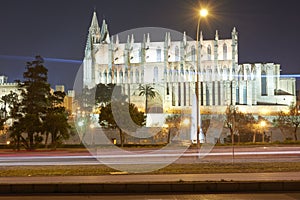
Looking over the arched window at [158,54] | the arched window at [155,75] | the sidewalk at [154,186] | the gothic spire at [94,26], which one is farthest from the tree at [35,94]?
the gothic spire at [94,26]

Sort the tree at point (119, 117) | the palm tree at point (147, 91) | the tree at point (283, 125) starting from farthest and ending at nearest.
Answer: the palm tree at point (147, 91) → the tree at point (283, 125) → the tree at point (119, 117)

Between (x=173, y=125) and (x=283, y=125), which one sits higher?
(x=283, y=125)

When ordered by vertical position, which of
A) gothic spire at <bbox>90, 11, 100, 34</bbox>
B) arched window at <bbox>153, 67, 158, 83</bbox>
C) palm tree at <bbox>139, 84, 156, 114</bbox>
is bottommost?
palm tree at <bbox>139, 84, 156, 114</bbox>

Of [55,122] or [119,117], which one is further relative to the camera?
[119,117]

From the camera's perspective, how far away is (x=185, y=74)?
9188cm

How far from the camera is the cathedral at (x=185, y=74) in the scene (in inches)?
3452

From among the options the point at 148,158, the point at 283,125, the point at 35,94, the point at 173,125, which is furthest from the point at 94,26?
the point at 148,158

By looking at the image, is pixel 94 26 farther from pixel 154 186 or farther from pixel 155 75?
pixel 154 186

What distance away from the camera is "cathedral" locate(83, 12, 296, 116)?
288ft

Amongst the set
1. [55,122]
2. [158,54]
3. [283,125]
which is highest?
[158,54]

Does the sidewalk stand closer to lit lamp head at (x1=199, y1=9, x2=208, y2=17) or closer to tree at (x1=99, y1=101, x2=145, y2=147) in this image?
lit lamp head at (x1=199, y1=9, x2=208, y2=17)

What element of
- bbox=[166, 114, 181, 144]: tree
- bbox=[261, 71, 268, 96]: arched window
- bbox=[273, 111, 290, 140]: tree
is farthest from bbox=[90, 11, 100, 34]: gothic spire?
bbox=[273, 111, 290, 140]: tree

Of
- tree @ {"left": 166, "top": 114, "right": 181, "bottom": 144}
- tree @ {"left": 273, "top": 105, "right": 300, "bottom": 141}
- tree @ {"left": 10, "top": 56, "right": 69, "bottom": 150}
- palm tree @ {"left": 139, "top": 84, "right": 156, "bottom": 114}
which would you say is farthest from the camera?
palm tree @ {"left": 139, "top": 84, "right": 156, "bottom": 114}

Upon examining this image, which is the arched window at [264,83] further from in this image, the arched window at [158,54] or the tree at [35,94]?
the tree at [35,94]
